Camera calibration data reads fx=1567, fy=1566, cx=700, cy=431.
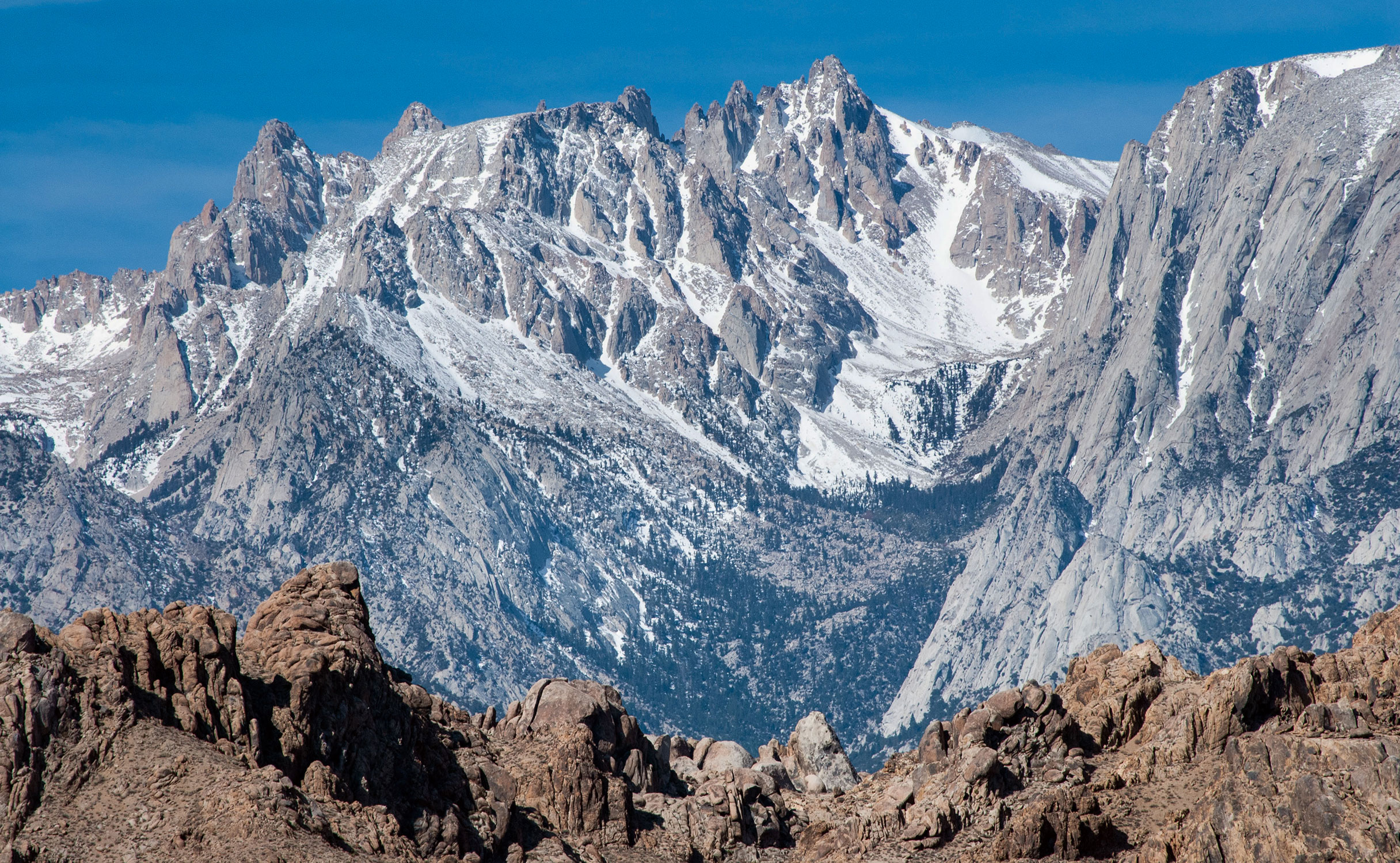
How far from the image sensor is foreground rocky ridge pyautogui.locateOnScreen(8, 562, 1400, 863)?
194 feet

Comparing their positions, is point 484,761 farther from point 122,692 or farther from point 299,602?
point 122,692

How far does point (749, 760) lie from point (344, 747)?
48.2 metres

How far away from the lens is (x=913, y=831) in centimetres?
7756

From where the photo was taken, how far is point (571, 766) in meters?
84.5

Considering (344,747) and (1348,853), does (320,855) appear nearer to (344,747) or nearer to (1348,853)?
(344,747)

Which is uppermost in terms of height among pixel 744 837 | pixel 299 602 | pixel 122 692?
pixel 299 602

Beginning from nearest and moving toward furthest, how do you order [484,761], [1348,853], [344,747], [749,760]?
[1348,853] < [344,747] < [484,761] < [749,760]

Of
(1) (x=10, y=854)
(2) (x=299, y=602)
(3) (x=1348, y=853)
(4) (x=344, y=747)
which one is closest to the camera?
(1) (x=10, y=854)

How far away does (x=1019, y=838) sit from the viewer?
2859 inches

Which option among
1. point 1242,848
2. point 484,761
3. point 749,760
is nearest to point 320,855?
point 484,761

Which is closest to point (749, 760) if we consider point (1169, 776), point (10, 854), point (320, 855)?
point (1169, 776)

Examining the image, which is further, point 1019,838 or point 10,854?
point 1019,838

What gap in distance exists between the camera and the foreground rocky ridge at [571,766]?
59250 millimetres

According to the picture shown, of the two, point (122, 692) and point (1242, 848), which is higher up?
point (122, 692)
